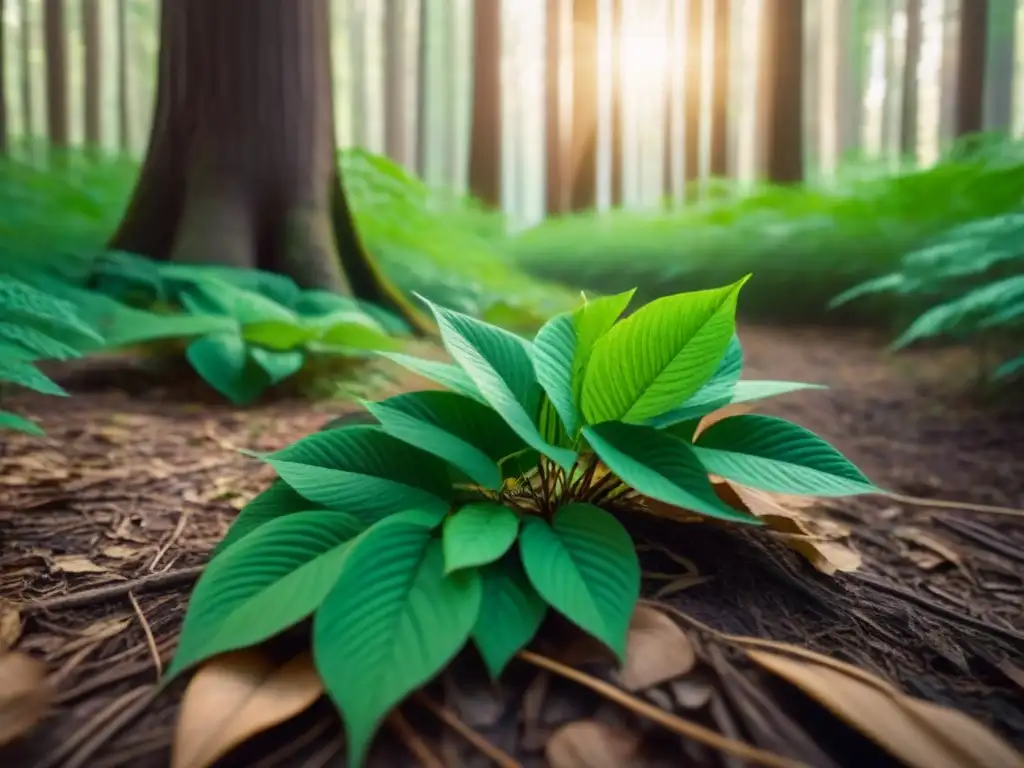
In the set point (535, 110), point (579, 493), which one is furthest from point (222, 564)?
point (535, 110)

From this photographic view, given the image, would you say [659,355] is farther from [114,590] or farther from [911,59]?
[911,59]

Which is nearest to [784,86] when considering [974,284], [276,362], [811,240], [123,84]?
[811,240]

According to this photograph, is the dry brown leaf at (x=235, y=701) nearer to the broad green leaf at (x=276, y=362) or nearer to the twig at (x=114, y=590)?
the twig at (x=114, y=590)

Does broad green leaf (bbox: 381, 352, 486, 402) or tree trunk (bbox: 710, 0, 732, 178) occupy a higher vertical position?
tree trunk (bbox: 710, 0, 732, 178)

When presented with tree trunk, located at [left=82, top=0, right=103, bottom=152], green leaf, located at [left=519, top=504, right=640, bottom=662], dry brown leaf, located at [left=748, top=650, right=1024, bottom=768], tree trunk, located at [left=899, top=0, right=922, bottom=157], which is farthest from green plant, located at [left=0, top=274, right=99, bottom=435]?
tree trunk, located at [left=899, top=0, right=922, bottom=157]

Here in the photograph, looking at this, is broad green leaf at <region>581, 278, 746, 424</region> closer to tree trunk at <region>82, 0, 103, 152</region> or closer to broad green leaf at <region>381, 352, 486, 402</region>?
broad green leaf at <region>381, 352, 486, 402</region>

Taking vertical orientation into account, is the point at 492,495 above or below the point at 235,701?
above

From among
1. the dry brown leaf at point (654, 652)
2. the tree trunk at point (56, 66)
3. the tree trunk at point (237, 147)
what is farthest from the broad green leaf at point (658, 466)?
the tree trunk at point (56, 66)
